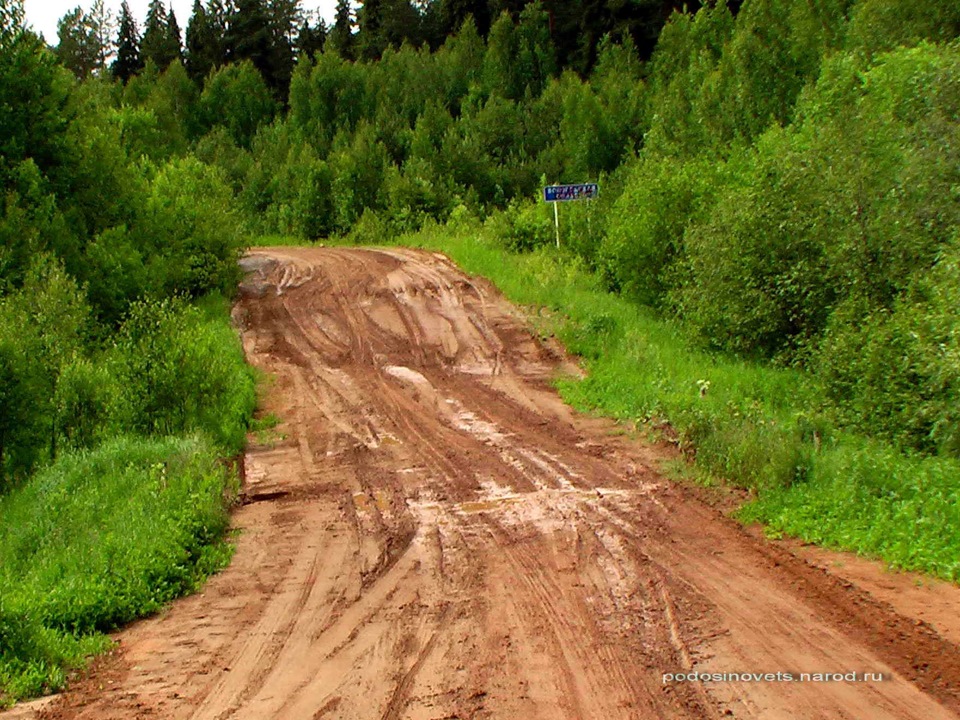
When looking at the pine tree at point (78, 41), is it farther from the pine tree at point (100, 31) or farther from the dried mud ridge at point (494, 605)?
the dried mud ridge at point (494, 605)

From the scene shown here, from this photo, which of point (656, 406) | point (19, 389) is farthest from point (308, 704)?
point (656, 406)

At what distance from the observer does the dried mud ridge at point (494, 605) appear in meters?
6.63

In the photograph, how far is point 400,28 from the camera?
7056 cm

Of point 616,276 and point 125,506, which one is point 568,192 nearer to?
point 616,276

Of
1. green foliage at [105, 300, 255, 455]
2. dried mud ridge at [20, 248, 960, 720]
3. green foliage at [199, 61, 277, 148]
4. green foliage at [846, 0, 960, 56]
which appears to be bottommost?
dried mud ridge at [20, 248, 960, 720]

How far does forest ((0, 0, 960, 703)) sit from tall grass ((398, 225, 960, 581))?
49mm

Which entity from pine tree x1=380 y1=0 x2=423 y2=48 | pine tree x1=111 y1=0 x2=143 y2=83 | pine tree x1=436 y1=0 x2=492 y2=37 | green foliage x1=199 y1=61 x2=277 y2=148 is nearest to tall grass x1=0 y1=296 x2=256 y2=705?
green foliage x1=199 y1=61 x2=277 y2=148

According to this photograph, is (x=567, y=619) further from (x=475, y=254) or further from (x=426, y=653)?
(x=475, y=254)

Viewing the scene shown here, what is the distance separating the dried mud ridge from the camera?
6.63m

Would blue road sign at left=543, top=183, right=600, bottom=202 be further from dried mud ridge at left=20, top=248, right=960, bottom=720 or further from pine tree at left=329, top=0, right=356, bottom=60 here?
pine tree at left=329, top=0, right=356, bottom=60

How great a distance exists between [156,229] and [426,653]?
61.6 ft

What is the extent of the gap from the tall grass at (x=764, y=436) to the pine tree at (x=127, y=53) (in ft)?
198

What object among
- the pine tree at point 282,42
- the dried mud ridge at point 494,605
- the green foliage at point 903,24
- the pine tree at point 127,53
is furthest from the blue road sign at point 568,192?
the pine tree at point 127,53

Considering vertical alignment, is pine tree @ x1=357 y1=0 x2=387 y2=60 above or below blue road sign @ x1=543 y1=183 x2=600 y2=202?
above
